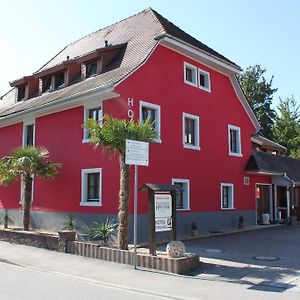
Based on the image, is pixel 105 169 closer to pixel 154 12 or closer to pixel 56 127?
pixel 56 127

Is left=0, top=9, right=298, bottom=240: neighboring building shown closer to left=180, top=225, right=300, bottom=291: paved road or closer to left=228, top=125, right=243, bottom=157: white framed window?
left=228, top=125, right=243, bottom=157: white framed window

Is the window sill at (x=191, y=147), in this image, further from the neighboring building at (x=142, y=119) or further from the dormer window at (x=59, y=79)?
the dormer window at (x=59, y=79)

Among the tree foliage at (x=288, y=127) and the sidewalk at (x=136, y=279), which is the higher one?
the tree foliage at (x=288, y=127)

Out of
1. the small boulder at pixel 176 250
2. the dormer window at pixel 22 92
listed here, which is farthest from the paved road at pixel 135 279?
the dormer window at pixel 22 92

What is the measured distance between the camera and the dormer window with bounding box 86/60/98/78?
65.3 feet

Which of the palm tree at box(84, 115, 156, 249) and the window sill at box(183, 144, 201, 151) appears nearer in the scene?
the palm tree at box(84, 115, 156, 249)

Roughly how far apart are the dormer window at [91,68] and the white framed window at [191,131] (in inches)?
178

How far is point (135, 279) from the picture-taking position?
32.6 ft

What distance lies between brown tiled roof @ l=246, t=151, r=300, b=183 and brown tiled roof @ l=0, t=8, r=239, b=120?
5.83m

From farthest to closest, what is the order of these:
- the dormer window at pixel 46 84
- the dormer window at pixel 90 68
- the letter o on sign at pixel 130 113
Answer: the dormer window at pixel 46 84, the dormer window at pixel 90 68, the letter o on sign at pixel 130 113

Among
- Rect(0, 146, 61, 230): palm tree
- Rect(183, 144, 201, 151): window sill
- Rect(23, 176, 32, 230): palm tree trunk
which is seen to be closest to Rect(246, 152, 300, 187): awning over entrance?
Rect(183, 144, 201, 151): window sill

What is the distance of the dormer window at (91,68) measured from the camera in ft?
65.3

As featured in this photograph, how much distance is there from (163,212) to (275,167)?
1560cm

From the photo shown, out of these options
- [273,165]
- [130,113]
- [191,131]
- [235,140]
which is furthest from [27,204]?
[273,165]
